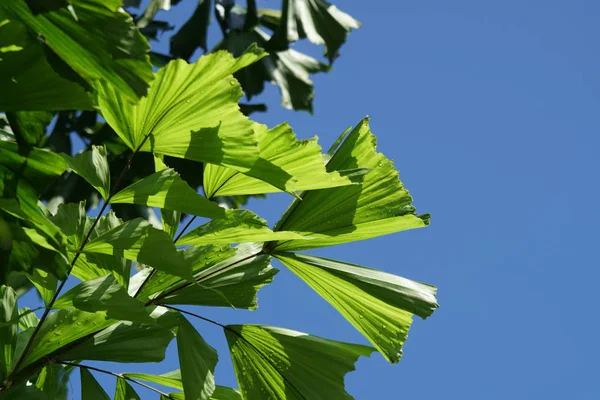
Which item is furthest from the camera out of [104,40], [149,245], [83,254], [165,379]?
[165,379]

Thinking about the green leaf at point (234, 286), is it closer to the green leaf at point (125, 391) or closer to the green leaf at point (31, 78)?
the green leaf at point (125, 391)

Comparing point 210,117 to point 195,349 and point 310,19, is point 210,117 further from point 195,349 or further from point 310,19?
point 310,19

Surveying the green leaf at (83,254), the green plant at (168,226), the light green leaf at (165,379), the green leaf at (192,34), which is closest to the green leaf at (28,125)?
the green plant at (168,226)

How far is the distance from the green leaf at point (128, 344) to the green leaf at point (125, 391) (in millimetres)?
60

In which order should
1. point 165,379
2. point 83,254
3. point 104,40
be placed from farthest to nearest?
point 165,379, point 83,254, point 104,40

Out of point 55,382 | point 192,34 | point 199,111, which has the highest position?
point 192,34

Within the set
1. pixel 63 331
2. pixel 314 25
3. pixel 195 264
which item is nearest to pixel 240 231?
pixel 195 264

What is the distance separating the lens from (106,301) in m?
0.58

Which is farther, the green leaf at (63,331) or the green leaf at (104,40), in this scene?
the green leaf at (63,331)

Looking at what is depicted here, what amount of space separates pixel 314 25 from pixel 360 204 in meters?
2.38

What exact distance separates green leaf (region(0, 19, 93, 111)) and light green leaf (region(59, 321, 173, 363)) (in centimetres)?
25

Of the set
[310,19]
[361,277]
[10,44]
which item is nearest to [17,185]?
[10,44]

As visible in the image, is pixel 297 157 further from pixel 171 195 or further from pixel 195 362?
pixel 195 362

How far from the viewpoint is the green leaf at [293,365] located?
0.71m
